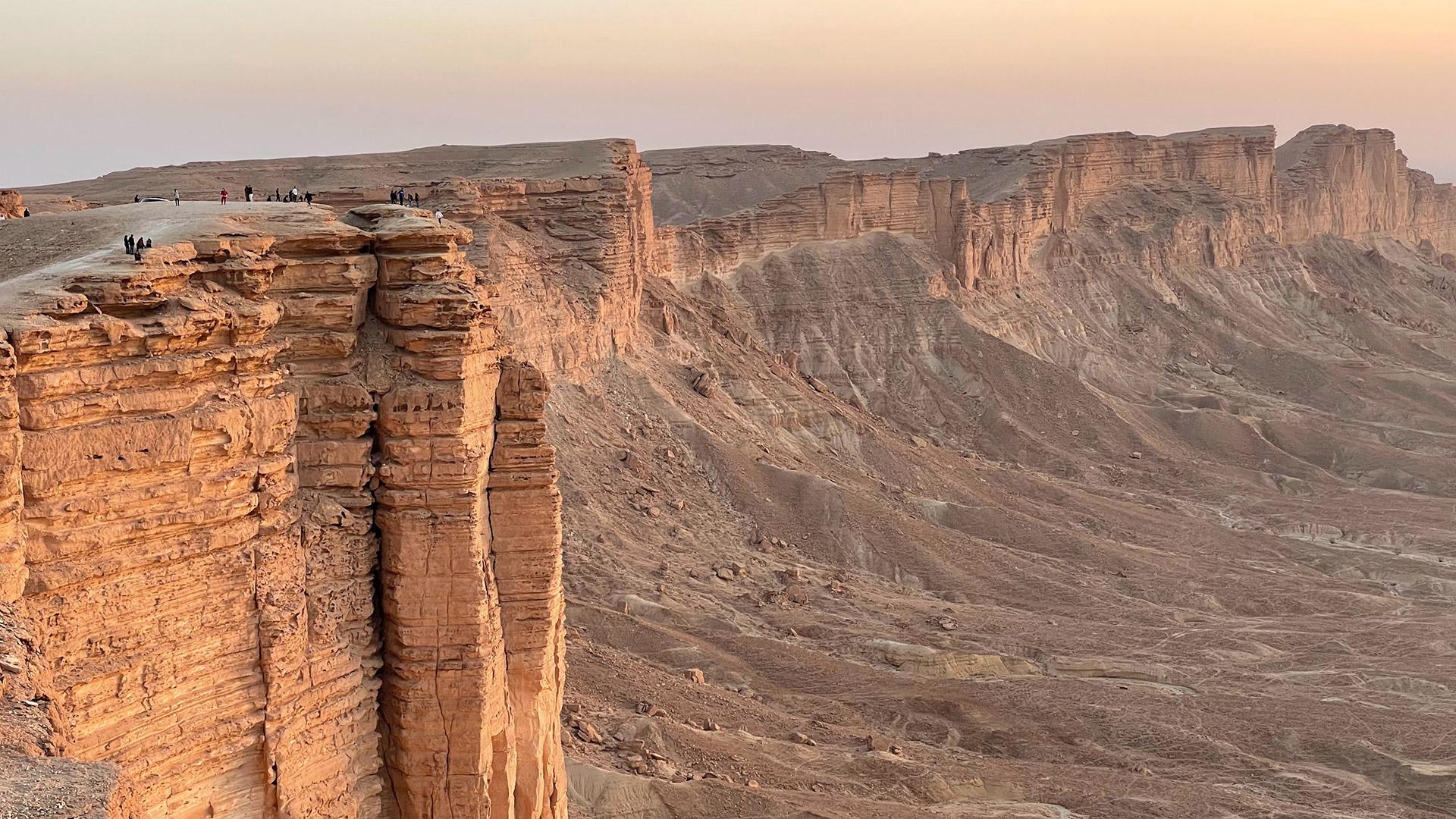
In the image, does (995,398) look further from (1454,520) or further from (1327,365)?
(1327,365)

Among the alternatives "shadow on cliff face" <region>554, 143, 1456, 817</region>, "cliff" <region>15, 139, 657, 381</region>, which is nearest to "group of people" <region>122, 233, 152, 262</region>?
"shadow on cliff face" <region>554, 143, 1456, 817</region>

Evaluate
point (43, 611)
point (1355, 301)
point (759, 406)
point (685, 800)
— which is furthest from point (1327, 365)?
point (43, 611)

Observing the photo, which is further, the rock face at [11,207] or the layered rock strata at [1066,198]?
the layered rock strata at [1066,198]

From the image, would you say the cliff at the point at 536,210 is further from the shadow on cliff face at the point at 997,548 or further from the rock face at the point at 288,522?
the rock face at the point at 288,522

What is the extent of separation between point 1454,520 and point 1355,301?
35.8m

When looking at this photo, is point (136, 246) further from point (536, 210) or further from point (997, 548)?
point (997, 548)

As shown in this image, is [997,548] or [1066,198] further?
[1066,198]

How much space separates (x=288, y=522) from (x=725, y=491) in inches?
1067

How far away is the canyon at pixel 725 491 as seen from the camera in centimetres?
997

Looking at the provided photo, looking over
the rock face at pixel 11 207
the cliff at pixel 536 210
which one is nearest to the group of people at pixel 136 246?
the rock face at pixel 11 207

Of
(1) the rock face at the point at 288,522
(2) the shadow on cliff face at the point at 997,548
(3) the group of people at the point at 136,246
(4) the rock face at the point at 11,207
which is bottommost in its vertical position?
(2) the shadow on cliff face at the point at 997,548

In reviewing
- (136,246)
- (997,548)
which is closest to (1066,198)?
(997,548)

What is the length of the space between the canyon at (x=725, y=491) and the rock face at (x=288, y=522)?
0.03 meters

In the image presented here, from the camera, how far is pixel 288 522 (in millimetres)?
10984
